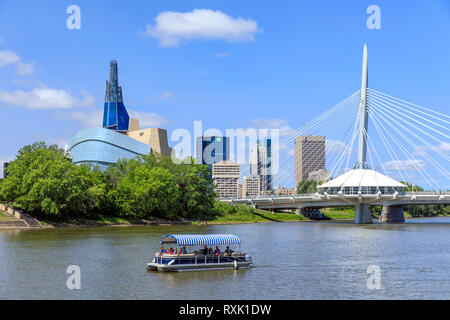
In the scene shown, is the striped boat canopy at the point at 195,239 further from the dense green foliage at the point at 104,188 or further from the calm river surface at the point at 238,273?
the dense green foliage at the point at 104,188

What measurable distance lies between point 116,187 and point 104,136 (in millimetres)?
79317

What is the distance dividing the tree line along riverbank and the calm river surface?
20962 mm

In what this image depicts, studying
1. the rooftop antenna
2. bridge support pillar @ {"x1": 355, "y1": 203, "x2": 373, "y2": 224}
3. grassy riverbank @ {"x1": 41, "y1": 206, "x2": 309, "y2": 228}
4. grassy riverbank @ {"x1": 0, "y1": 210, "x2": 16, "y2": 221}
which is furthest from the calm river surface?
bridge support pillar @ {"x1": 355, "y1": 203, "x2": 373, "y2": 224}

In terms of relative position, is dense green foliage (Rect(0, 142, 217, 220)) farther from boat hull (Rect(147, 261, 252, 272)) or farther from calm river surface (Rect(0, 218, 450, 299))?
boat hull (Rect(147, 261, 252, 272))

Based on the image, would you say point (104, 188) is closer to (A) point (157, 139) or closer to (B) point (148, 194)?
(B) point (148, 194)

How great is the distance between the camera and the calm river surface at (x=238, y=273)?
28.6 m

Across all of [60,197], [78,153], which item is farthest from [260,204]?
[78,153]

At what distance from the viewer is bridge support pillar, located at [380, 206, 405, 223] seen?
109312 mm

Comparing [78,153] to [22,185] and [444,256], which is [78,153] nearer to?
[22,185]

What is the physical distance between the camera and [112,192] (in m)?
86.2

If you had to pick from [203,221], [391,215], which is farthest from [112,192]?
[391,215]

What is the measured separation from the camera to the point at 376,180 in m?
99.7

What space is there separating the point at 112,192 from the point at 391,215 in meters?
57.0

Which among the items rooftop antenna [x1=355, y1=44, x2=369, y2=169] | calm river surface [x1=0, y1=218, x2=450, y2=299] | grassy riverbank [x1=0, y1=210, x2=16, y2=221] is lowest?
calm river surface [x1=0, y1=218, x2=450, y2=299]
